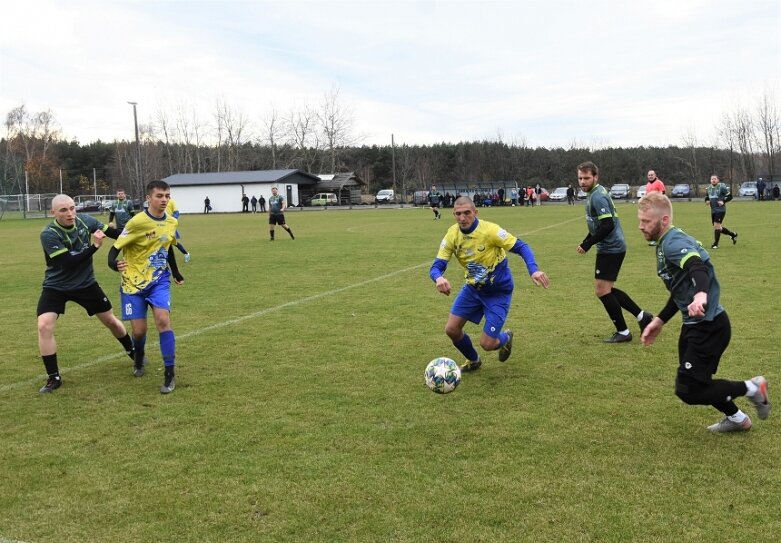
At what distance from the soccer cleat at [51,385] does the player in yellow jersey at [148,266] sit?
0.84m

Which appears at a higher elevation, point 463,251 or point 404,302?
point 463,251

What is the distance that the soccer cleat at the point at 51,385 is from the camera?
643 centimetres

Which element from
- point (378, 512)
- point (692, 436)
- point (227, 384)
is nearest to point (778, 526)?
point (692, 436)

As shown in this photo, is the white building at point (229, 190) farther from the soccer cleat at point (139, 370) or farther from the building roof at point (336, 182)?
the soccer cleat at point (139, 370)

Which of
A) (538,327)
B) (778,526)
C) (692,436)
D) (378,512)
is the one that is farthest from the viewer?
(538,327)

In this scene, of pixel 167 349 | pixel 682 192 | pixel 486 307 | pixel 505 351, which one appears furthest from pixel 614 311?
pixel 682 192

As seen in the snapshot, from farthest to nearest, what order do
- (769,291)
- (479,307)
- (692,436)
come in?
(769,291)
(479,307)
(692,436)

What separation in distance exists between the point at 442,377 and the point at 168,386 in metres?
2.72

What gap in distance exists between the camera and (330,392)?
623 centimetres

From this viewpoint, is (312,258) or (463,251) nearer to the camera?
(463,251)

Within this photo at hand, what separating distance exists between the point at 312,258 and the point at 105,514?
14.4 m

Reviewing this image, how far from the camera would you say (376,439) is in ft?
16.4

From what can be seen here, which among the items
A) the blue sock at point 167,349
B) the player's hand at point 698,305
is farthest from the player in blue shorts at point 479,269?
the blue sock at point 167,349

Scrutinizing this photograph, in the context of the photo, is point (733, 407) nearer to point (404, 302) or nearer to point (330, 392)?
point (330, 392)
